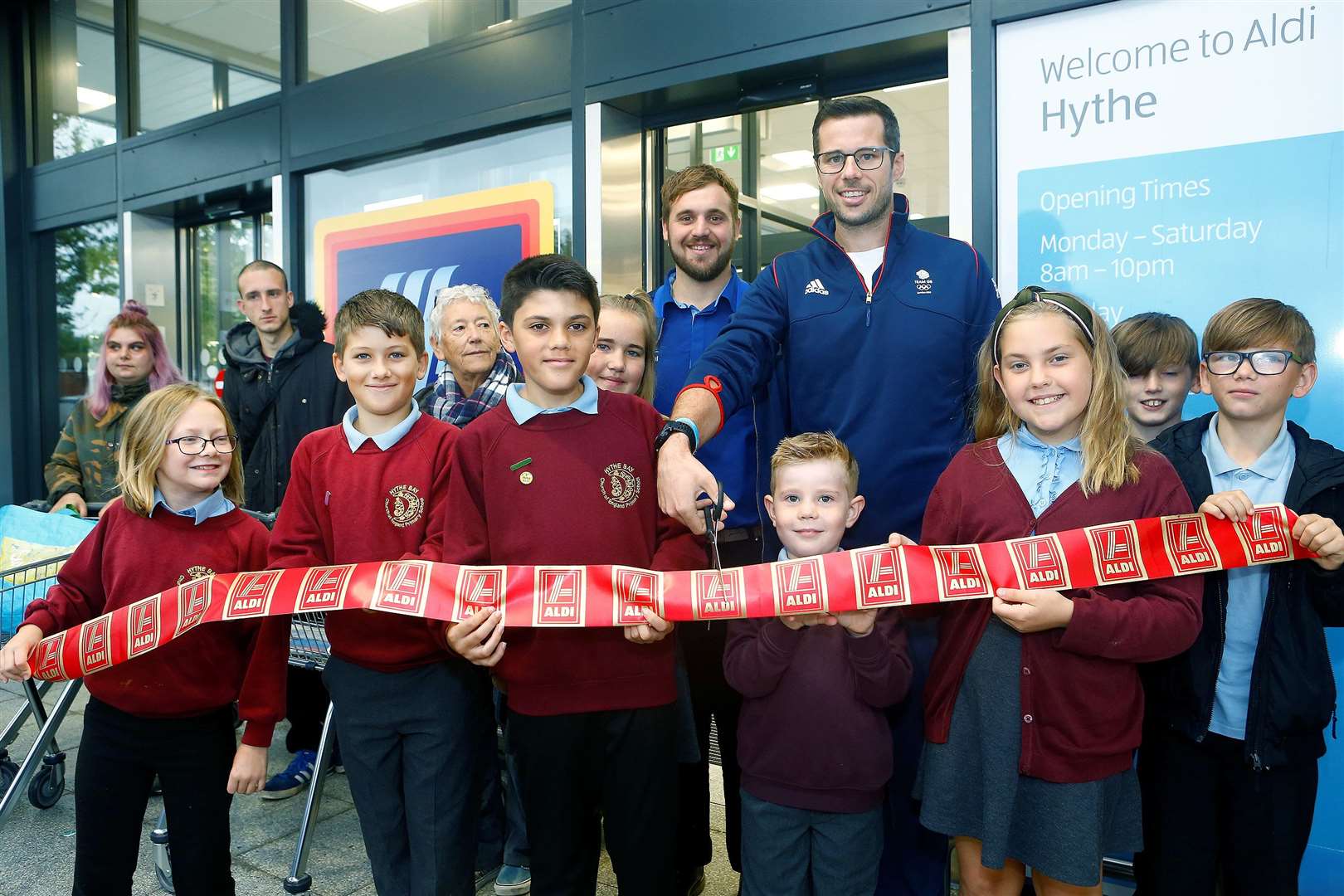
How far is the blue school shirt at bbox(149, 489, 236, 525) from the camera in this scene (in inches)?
100

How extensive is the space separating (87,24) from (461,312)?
7.30 meters

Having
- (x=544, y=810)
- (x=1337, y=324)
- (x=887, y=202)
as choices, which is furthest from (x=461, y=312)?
(x=1337, y=324)

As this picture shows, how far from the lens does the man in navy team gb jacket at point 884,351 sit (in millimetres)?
2457

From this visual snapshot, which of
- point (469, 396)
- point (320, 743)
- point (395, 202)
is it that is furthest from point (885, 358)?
point (395, 202)

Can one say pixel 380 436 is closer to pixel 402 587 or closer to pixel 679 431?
pixel 402 587

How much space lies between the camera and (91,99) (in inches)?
323

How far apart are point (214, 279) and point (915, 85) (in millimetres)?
6261

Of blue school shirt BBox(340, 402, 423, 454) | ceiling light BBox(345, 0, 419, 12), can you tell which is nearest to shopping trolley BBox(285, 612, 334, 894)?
Answer: blue school shirt BBox(340, 402, 423, 454)

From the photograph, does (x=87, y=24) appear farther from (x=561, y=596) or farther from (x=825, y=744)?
(x=825, y=744)

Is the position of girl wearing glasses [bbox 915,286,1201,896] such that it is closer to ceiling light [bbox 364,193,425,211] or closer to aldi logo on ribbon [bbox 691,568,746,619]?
aldi logo on ribbon [bbox 691,568,746,619]

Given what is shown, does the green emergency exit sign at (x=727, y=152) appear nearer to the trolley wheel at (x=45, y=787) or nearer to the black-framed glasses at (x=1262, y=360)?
the black-framed glasses at (x=1262, y=360)

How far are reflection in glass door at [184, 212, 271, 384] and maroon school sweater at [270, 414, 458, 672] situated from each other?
560 cm

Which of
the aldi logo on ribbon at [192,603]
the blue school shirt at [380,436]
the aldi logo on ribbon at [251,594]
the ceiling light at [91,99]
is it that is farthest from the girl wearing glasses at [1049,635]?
the ceiling light at [91,99]

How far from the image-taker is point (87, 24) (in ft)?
27.0
